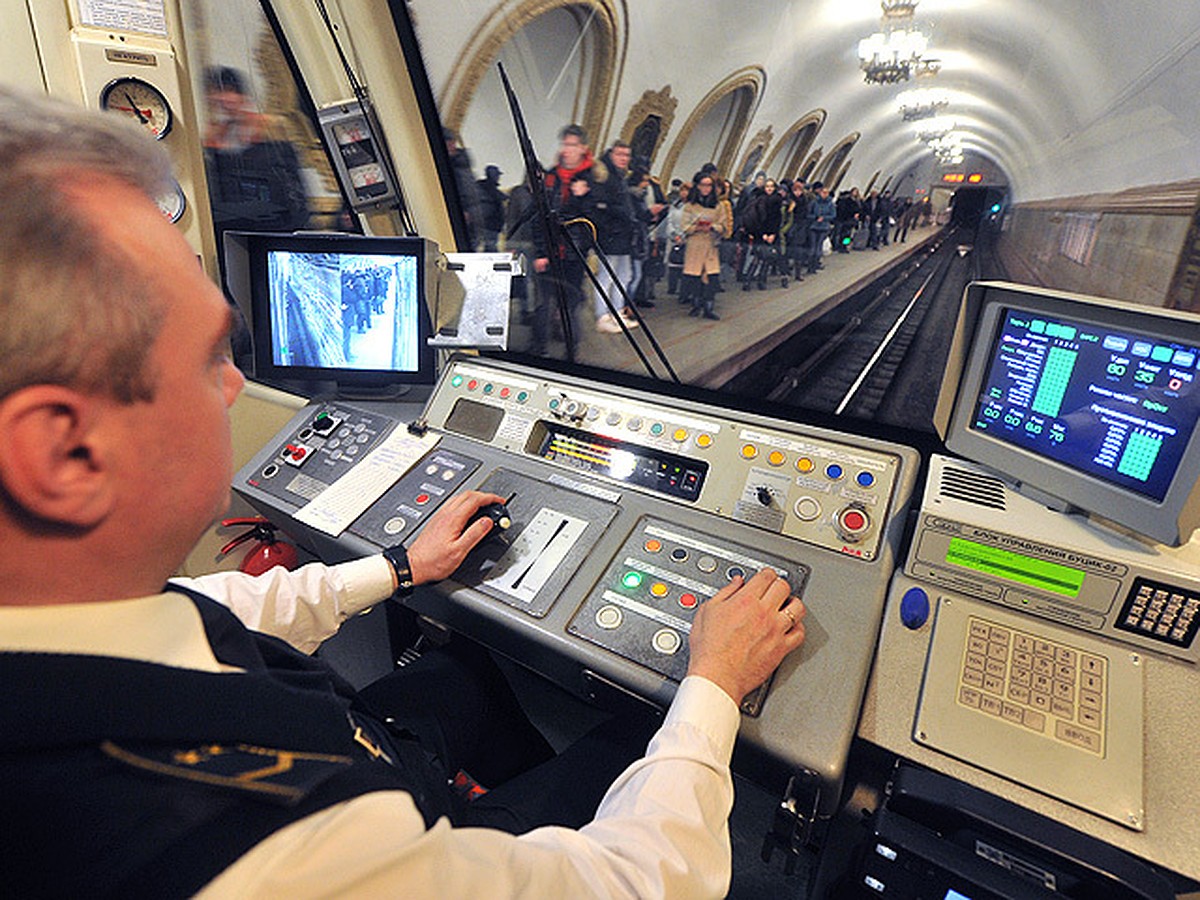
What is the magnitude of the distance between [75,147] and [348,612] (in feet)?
2.95

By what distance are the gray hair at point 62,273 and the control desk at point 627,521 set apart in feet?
2.57

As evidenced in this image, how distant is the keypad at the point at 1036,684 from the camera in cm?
85

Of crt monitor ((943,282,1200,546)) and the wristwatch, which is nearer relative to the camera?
crt monitor ((943,282,1200,546))

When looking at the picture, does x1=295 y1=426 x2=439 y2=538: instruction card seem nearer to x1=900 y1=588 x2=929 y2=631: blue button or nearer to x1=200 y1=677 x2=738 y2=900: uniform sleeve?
x1=200 y1=677 x2=738 y2=900: uniform sleeve

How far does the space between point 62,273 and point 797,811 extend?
1042 mm

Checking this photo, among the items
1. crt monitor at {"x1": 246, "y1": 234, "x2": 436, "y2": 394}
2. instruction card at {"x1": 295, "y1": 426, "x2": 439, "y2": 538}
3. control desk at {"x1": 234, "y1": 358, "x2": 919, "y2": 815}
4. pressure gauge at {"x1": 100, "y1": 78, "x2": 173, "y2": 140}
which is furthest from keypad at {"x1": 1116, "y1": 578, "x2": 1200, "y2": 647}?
pressure gauge at {"x1": 100, "y1": 78, "x2": 173, "y2": 140}

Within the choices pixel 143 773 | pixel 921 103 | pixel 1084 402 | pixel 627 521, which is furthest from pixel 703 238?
pixel 143 773

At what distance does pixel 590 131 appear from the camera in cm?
172

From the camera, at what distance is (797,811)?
90 centimetres

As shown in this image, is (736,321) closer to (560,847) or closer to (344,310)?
(344,310)

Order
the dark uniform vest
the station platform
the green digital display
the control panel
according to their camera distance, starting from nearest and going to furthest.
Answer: the dark uniform vest < the green digital display < the control panel < the station platform

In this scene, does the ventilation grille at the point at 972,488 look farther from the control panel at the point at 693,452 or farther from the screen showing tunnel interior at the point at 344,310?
the screen showing tunnel interior at the point at 344,310

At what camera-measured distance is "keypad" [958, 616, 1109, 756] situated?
2.77 ft

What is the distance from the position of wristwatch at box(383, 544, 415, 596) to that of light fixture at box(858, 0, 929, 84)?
1.38 metres
